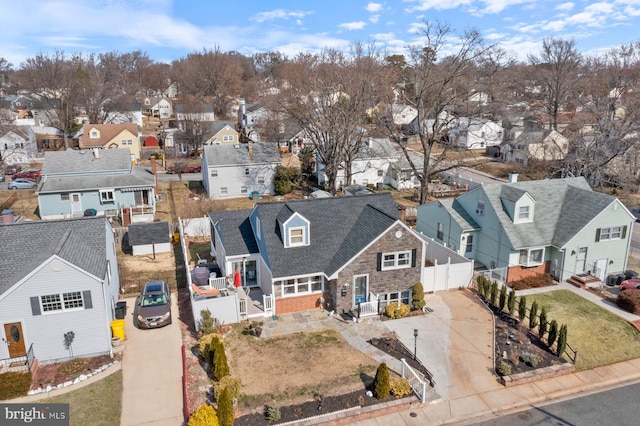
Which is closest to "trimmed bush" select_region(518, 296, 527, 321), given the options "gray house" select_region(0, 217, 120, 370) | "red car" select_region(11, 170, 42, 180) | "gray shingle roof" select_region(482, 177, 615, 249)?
"gray shingle roof" select_region(482, 177, 615, 249)

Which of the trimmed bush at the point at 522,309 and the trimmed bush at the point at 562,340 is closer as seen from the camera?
the trimmed bush at the point at 562,340

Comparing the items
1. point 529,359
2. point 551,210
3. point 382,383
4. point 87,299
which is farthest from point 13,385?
point 551,210

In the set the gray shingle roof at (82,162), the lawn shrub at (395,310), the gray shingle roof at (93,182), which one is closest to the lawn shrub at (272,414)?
the lawn shrub at (395,310)

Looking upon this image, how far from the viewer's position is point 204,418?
50.2 ft

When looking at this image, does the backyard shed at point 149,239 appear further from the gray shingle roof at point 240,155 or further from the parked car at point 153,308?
the gray shingle roof at point 240,155

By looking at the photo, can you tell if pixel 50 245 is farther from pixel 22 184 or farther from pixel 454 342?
pixel 22 184

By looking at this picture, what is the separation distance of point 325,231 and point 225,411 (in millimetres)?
12568

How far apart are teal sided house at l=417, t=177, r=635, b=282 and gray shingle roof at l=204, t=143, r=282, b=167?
26.0m

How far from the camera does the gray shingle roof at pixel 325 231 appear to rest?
80.0 ft

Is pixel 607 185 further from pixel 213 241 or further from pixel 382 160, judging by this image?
pixel 213 241

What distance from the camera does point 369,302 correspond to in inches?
960

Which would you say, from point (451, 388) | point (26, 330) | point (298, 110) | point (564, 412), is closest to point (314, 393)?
point (451, 388)

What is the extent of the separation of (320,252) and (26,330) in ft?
46.3

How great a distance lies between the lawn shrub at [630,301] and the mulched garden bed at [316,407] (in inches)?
619
